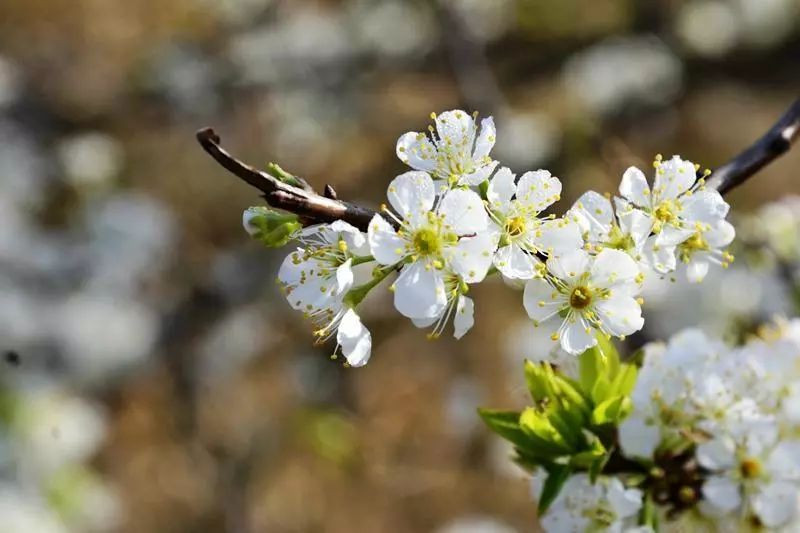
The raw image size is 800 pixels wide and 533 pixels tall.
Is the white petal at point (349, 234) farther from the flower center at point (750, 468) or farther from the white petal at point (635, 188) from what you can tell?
the flower center at point (750, 468)

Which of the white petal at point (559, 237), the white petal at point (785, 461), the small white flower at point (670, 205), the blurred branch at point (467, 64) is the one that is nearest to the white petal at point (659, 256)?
the small white flower at point (670, 205)

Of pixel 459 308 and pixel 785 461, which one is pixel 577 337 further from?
pixel 785 461

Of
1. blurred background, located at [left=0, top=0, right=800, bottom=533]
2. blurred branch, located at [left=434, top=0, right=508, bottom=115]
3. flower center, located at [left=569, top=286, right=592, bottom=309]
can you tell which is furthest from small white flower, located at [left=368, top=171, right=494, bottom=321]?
blurred branch, located at [left=434, top=0, right=508, bottom=115]

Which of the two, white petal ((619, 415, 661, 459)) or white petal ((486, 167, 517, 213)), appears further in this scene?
white petal ((619, 415, 661, 459))

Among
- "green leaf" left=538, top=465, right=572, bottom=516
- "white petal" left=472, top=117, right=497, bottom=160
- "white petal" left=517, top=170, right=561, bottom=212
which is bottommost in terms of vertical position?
"green leaf" left=538, top=465, right=572, bottom=516

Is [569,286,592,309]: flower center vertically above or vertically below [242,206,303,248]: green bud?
below

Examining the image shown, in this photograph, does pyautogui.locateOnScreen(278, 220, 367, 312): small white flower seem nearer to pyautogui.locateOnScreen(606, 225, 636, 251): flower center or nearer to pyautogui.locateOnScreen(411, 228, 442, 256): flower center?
pyautogui.locateOnScreen(411, 228, 442, 256): flower center

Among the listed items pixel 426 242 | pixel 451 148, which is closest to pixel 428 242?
pixel 426 242
